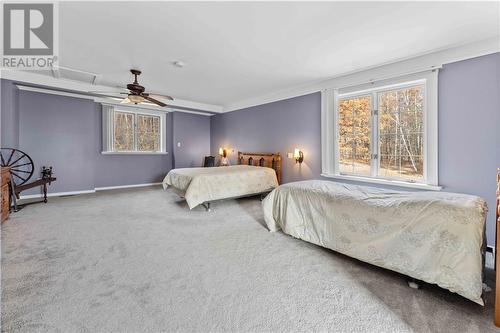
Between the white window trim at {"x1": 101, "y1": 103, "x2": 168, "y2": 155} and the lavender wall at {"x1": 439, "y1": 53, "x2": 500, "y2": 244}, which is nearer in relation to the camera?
the lavender wall at {"x1": 439, "y1": 53, "x2": 500, "y2": 244}

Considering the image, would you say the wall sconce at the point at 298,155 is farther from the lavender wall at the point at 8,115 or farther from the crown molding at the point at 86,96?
the lavender wall at the point at 8,115

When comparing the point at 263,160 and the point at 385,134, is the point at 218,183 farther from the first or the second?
the point at 385,134

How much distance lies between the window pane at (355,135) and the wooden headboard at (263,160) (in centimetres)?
152

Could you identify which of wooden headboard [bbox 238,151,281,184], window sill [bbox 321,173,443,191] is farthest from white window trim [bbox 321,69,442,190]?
wooden headboard [bbox 238,151,281,184]

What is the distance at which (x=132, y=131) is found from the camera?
6391 mm

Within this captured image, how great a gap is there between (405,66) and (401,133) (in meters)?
1.01

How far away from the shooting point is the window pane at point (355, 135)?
155 inches

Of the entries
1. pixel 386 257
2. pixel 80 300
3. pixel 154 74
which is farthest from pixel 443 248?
pixel 154 74

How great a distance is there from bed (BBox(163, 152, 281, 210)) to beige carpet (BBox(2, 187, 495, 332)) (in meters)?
0.98

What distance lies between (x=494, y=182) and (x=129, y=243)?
4.51m

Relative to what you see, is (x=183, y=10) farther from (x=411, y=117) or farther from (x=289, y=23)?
(x=411, y=117)

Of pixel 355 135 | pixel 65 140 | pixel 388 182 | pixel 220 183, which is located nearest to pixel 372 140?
pixel 355 135

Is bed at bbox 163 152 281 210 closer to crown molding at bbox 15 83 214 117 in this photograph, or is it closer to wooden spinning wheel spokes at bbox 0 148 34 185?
wooden spinning wheel spokes at bbox 0 148 34 185

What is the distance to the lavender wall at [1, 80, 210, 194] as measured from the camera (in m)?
4.54
